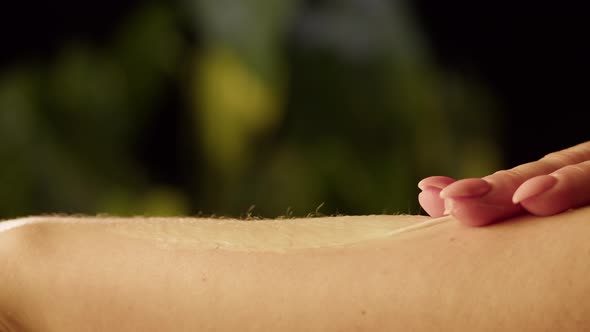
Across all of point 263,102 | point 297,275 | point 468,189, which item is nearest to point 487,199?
point 468,189

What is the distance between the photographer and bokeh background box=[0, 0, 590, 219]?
1661 millimetres

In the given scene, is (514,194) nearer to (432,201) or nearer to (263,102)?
(432,201)

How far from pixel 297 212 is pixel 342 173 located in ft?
0.43

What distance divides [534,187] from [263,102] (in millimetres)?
1366

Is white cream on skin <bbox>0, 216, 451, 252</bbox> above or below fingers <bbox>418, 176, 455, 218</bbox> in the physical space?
below

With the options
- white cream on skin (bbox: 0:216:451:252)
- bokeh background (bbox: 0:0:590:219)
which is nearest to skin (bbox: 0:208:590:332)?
white cream on skin (bbox: 0:216:451:252)

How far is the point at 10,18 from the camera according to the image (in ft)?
6.06

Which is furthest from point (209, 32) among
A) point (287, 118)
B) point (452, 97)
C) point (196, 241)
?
point (196, 241)

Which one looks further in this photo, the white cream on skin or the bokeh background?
the bokeh background

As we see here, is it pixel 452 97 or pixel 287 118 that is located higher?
pixel 452 97

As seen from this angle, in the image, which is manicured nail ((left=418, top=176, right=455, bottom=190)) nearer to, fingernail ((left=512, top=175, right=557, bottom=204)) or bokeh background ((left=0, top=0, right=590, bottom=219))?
fingernail ((left=512, top=175, right=557, bottom=204))

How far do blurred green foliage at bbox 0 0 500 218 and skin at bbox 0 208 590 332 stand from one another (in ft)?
3.93

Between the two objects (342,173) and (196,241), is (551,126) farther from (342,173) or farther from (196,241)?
(196,241)

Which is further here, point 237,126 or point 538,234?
point 237,126
